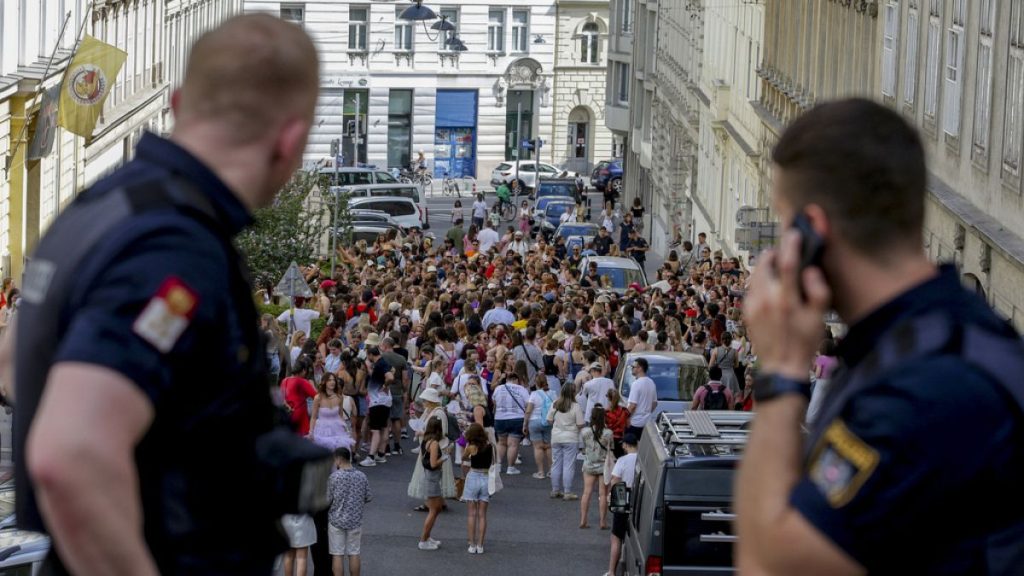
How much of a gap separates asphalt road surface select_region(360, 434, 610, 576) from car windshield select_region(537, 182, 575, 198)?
150 ft

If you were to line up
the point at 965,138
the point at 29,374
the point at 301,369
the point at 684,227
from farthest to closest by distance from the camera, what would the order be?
the point at 684,227, the point at 965,138, the point at 301,369, the point at 29,374

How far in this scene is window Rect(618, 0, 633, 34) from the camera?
252 feet

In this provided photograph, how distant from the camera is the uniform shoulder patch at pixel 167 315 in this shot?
288 cm

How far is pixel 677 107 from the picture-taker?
63219 mm

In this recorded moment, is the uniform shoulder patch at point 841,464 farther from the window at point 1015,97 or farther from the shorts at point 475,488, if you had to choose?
the window at point 1015,97

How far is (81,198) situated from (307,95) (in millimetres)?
394

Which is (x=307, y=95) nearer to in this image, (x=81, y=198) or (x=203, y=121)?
(x=203, y=121)

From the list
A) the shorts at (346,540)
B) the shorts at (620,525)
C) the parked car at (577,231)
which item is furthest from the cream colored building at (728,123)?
the shorts at (346,540)

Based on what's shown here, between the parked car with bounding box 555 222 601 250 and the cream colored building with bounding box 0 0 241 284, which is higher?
the cream colored building with bounding box 0 0 241 284

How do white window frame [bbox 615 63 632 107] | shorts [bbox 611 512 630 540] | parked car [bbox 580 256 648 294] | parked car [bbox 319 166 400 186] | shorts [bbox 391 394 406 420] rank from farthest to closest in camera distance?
white window frame [bbox 615 63 632 107]
parked car [bbox 319 166 400 186]
parked car [bbox 580 256 648 294]
shorts [bbox 391 394 406 420]
shorts [bbox 611 512 630 540]

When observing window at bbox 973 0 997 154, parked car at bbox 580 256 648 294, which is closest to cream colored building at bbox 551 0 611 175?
parked car at bbox 580 256 648 294

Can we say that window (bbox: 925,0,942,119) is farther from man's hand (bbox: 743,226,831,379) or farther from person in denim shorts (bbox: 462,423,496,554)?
man's hand (bbox: 743,226,831,379)

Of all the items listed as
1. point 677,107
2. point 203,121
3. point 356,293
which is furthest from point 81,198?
point 677,107

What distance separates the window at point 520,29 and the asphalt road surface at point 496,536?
6114cm
